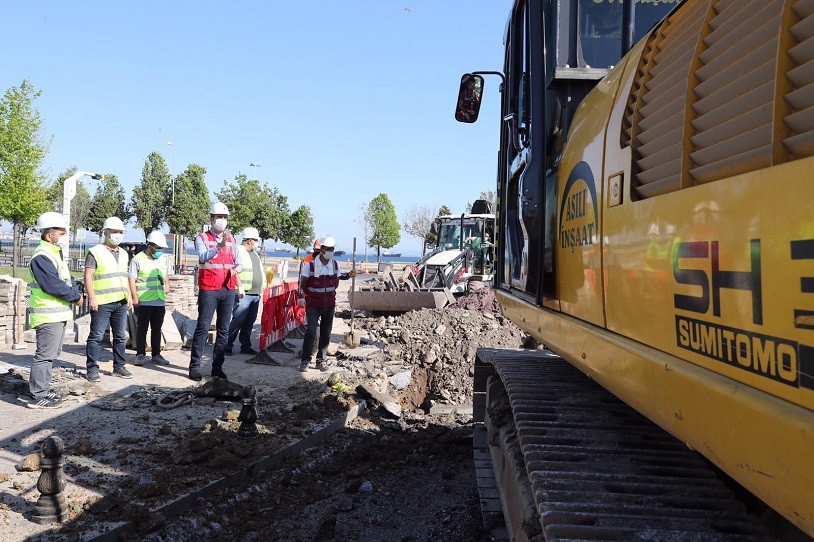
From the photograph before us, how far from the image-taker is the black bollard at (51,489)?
3.83m

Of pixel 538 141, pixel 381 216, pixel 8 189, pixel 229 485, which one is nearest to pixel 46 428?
pixel 229 485

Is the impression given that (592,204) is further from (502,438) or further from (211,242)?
(211,242)

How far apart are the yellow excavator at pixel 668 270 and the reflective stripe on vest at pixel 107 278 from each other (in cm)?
560

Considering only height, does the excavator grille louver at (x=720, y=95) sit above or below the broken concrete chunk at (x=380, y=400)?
above

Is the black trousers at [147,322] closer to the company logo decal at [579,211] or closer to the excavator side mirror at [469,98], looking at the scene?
the excavator side mirror at [469,98]

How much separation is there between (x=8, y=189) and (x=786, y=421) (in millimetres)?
23255

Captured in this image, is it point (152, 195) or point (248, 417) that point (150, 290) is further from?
point (152, 195)

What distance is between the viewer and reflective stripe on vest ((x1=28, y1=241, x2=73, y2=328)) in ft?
20.5

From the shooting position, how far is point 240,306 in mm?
9766

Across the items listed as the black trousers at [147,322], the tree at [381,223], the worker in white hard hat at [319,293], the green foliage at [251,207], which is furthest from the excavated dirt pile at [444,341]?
the tree at [381,223]

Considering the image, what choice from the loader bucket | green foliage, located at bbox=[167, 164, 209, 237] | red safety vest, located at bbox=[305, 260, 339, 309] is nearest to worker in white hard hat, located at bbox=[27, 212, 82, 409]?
red safety vest, located at bbox=[305, 260, 339, 309]

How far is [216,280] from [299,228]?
4223cm

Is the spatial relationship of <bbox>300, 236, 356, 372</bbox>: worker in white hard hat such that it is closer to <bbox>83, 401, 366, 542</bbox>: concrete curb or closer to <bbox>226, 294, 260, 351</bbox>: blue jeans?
<bbox>226, 294, 260, 351</bbox>: blue jeans

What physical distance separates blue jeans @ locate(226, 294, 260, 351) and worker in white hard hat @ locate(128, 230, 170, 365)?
3.56 feet
